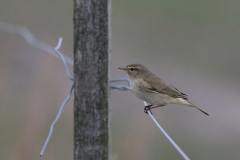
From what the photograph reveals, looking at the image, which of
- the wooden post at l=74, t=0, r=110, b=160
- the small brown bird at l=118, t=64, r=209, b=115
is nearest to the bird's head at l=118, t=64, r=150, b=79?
the small brown bird at l=118, t=64, r=209, b=115

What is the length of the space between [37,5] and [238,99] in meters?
6.93

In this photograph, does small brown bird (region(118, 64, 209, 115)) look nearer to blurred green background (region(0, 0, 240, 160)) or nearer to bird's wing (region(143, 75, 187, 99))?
bird's wing (region(143, 75, 187, 99))

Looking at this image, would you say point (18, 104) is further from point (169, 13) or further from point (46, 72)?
point (169, 13)

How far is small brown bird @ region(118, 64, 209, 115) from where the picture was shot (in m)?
3.51

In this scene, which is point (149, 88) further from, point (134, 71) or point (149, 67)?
point (149, 67)

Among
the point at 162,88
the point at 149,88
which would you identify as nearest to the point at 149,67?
the point at 162,88

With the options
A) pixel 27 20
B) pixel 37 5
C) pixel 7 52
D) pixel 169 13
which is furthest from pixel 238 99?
pixel 37 5

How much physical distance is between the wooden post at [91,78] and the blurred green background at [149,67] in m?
1.37

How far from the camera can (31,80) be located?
271 inches

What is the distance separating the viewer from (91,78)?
7.12ft

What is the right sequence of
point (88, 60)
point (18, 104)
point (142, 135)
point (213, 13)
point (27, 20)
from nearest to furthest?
point (88, 60) < point (142, 135) < point (18, 104) < point (27, 20) < point (213, 13)

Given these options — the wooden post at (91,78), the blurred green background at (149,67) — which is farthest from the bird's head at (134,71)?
the wooden post at (91,78)

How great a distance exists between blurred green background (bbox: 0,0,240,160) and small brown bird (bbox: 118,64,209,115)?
738 mm

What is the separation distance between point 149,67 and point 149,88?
4.83m
